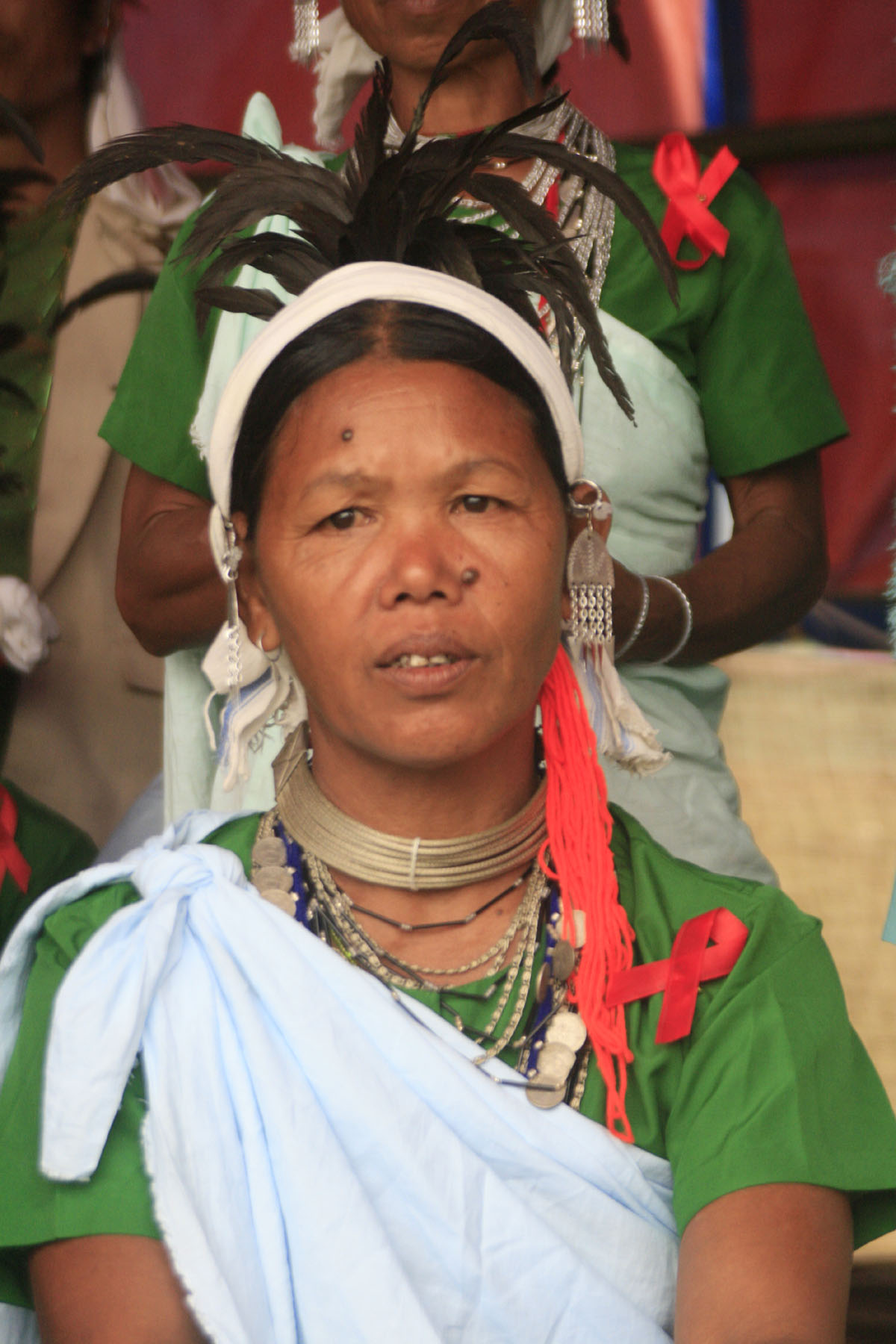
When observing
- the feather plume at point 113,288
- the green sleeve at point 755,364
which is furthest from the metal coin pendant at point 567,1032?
the feather plume at point 113,288

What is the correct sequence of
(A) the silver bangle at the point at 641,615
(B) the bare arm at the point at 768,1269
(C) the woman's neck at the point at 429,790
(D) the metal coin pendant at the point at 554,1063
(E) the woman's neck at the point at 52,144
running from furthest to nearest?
(E) the woman's neck at the point at 52,144
(A) the silver bangle at the point at 641,615
(C) the woman's neck at the point at 429,790
(D) the metal coin pendant at the point at 554,1063
(B) the bare arm at the point at 768,1269

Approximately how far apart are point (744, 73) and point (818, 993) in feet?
9.89

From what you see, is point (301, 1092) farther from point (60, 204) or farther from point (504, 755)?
point (60, 204)

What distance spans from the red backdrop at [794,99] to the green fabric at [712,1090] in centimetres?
279

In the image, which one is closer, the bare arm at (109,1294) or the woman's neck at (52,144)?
the bare arm at (109,1294)

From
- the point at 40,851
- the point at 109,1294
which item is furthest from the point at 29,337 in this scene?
the point at 109,1294

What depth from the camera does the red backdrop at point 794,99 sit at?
392 cm

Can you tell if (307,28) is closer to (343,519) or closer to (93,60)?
(93,60)

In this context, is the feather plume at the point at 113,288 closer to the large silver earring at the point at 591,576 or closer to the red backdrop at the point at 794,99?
the red backdrop at the point at 794,99

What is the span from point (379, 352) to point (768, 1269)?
91 centimetres

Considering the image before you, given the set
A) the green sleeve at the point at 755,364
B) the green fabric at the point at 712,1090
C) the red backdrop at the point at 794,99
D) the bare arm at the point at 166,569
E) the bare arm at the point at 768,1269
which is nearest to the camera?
the bare arm at the point at 768,1269

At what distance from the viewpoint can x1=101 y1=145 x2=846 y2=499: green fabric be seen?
224cm

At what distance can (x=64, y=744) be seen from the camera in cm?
312

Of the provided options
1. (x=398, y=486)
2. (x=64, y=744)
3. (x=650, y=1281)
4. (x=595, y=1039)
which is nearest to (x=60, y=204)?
(x=64, y=744)
